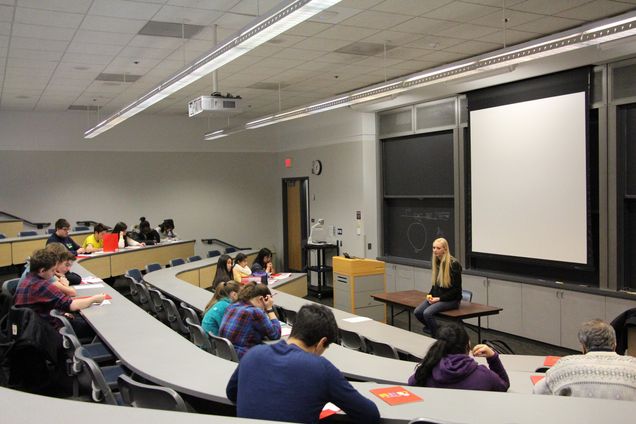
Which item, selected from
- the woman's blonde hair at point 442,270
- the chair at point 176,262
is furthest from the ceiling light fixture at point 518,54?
the chair at point 176,262

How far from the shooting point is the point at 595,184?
6621 mm

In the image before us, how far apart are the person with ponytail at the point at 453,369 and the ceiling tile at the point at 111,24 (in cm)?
424

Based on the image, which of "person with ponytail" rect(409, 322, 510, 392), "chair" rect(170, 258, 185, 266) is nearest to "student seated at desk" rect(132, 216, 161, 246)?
"chair" rect(170, 258, 185, 266)

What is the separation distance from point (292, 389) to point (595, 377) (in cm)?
152

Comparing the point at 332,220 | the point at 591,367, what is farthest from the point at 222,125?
the point at 591,367

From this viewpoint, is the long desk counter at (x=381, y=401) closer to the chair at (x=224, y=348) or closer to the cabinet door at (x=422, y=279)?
the chair at (x=224, y=348)

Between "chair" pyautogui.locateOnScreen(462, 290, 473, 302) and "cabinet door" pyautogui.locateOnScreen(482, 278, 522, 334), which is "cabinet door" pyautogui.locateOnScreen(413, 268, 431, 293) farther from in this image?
"chair" pyautogui.locateOnScreen(462, 290, 473, 302)

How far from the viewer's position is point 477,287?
26.5 ft

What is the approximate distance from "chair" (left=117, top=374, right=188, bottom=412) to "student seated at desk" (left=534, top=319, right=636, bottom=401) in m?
1.84

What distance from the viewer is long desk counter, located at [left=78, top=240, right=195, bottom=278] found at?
854 centimetres

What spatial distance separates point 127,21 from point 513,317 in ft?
19.0

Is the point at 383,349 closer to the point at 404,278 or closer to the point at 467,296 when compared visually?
the point at 467,296

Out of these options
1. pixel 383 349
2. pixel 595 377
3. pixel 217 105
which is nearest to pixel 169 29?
pixel 217 105

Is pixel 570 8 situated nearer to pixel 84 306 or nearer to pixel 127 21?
pixel 127 21
